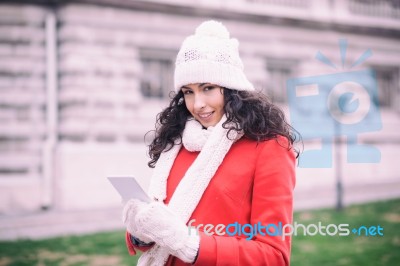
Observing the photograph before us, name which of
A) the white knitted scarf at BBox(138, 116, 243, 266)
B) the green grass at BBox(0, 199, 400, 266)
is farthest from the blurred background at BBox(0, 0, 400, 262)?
the white knitted scarf at BBox(138, 116, 243, 266)

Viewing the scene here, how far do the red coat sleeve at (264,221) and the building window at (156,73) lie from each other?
632 cm

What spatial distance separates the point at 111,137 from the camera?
24.1 feet

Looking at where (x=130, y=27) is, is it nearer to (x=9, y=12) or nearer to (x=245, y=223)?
(x=9, y=12)

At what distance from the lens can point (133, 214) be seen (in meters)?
1.62

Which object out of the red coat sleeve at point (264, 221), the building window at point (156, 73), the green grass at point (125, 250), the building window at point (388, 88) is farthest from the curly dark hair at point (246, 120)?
the building window at point (388, 88)

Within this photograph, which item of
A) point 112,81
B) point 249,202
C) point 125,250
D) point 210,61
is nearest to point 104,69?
point 112,81

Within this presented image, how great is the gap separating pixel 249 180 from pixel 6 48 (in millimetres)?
5951

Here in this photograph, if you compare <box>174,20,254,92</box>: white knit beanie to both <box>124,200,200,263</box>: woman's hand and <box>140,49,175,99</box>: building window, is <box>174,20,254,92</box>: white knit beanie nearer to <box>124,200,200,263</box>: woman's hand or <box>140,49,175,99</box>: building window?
<box>124,200,200,263</box>: woman's hand

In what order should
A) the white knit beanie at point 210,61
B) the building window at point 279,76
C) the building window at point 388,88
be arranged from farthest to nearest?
the building window at point 388,88, the building window at point 279,76, the white knit beanie at point 210,61

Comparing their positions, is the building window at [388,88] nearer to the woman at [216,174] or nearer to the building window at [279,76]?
the building window at [279,76]

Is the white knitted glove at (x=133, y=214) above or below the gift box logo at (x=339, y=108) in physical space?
below

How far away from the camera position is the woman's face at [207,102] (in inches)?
70.4

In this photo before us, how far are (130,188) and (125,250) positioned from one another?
11.7 ft

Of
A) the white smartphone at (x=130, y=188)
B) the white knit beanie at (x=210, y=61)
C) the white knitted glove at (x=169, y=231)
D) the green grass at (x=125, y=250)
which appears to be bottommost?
the green grass at (x=125, y=250)
